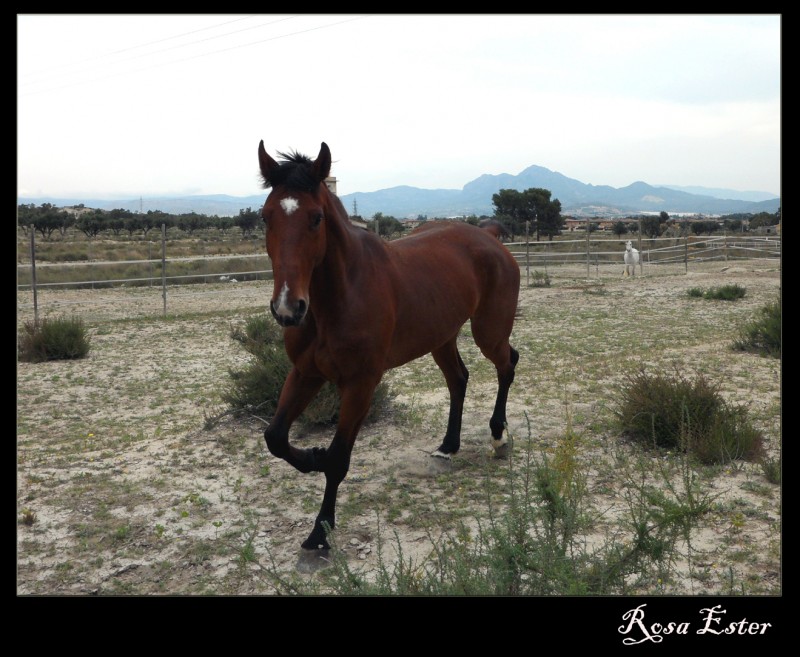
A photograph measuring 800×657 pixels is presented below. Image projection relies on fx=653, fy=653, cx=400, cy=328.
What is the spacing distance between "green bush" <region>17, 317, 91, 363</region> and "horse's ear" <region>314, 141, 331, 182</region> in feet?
25.7

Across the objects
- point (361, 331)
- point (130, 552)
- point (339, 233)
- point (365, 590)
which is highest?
point (339, 233)

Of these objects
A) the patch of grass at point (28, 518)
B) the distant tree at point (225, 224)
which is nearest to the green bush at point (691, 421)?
the patch of grass at point (28, 518)

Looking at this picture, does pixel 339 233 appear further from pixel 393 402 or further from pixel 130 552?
pixel 393 402

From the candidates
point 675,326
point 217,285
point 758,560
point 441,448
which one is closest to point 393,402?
point 441,448

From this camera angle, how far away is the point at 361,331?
396 centimetres

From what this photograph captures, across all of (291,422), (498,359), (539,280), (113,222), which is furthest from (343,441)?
(113,222)

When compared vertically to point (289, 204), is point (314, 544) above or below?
below

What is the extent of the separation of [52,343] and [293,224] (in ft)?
26.1

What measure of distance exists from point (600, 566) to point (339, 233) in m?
2.35

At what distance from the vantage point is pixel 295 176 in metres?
3.51

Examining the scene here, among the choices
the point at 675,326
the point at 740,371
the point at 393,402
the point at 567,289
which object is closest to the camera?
the point at 393,402

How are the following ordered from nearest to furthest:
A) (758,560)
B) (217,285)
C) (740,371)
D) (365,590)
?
(365,590) < (758,560) < (740,371) < (217,285)

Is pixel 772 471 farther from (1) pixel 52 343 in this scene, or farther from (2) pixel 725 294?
(2) pixel 725 294

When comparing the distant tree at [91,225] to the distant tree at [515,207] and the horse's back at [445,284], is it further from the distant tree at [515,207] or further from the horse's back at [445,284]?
the horse's back at [445,284]
